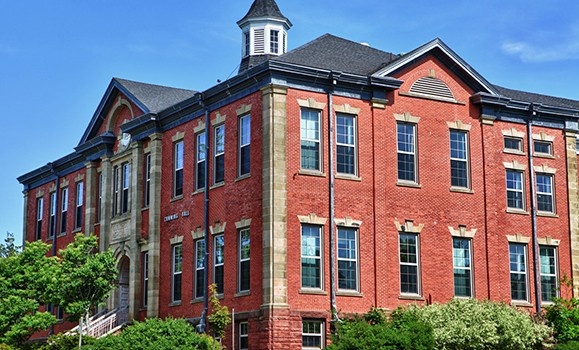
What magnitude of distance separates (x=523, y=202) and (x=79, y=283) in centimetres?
1814

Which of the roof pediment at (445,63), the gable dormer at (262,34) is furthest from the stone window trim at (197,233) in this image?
the gable dormer at (262,34)

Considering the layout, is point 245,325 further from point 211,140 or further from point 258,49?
point 258,49

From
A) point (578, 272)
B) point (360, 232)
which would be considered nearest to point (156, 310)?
point (360, 232)

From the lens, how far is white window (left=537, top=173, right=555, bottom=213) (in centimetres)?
4238

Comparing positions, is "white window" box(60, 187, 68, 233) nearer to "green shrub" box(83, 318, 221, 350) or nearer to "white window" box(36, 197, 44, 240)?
"white window" box(36, 197, 44, 240)

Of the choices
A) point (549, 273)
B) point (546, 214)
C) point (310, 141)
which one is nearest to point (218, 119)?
point (310, 141)

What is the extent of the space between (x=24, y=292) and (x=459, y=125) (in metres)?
19.3

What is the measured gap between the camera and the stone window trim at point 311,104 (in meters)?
36.7

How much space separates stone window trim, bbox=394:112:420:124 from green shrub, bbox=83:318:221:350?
38.3 feet

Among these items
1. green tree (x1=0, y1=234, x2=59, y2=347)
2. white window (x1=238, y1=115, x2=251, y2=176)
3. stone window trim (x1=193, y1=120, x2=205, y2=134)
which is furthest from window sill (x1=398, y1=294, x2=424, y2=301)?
green tree (x1=0, y1=234, x2=59, y2=347)

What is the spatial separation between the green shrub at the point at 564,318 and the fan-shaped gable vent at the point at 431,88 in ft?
30.1

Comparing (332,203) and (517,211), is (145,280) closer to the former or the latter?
(332,203)

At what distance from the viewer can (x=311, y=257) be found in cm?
3597

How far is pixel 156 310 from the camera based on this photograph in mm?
42156
